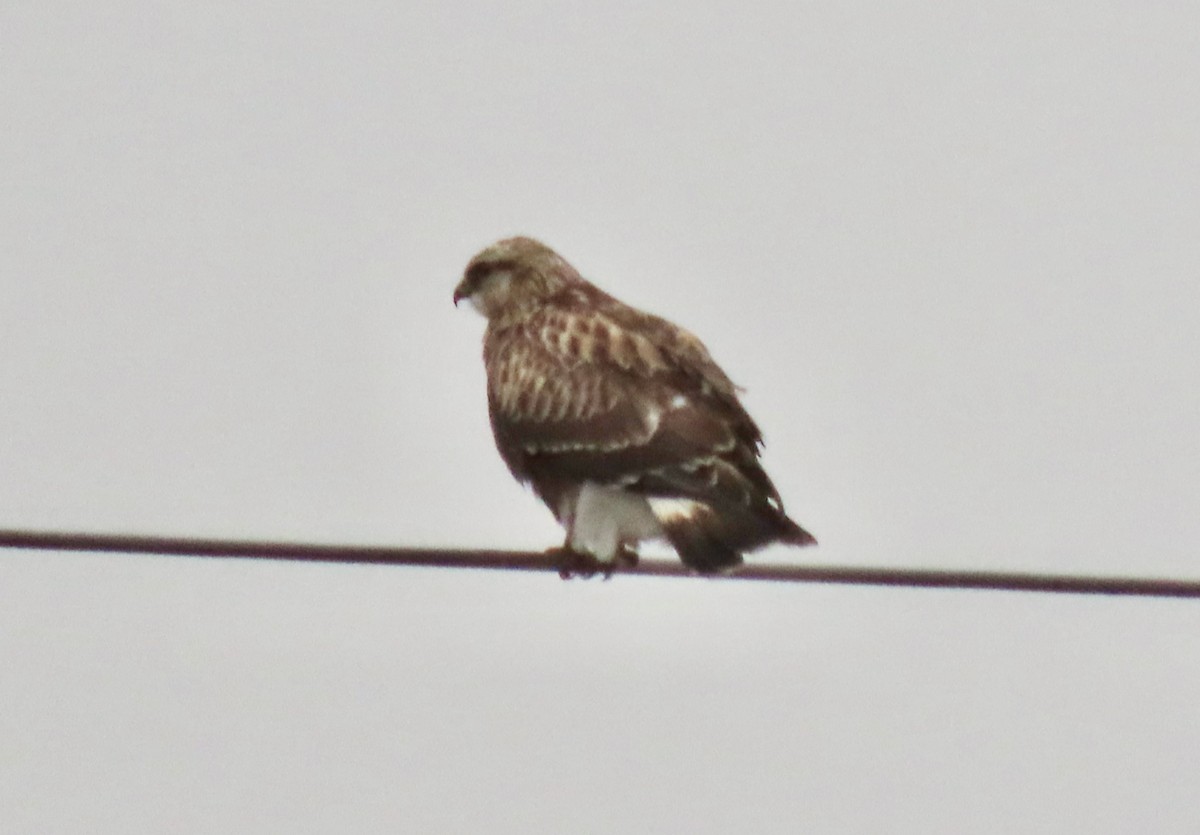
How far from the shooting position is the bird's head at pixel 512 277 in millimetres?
12125

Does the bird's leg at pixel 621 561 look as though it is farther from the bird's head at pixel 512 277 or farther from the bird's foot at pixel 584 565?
the bird's head at pixel 512 277

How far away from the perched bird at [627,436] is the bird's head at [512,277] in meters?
0.32

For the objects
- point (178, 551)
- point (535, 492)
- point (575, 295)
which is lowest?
point (178, 551)

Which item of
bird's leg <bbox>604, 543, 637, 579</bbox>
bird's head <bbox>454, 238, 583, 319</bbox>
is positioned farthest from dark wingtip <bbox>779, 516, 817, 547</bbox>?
bird's head <bbox>454, 238, 583, 319</bbox>

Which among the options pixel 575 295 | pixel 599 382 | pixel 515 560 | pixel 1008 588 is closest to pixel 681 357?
pixel 599 382

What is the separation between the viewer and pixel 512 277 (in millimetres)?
12258

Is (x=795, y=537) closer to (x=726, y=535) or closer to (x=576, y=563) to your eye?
(x=726, y=535)

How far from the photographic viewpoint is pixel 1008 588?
7.74 m

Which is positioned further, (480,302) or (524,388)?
(480,302)

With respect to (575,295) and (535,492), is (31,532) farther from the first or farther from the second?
(575,295)

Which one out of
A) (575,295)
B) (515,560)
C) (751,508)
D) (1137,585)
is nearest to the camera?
(1137,585)

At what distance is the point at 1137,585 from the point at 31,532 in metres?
3.53

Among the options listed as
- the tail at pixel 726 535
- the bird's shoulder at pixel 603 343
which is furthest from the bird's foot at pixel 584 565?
the bird's shoulder at pixel 603 343

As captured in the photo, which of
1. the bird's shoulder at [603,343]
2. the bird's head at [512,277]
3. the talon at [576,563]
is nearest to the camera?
the talon at [576,563]
